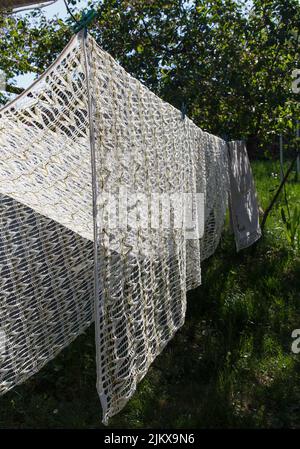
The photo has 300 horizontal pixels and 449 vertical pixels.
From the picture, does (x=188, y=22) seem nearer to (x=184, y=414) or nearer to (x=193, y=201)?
(x=193, y=201)

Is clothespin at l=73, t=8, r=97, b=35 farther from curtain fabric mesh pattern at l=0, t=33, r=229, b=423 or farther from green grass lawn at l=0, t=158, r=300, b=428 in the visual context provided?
green grass lawn at l=0, t=158, r=300, b=428

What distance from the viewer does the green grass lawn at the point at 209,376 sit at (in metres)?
2.44

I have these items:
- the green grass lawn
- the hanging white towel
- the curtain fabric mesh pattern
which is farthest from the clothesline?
the hanging white towel

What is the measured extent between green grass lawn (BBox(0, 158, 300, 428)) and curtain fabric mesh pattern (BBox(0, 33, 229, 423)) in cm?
32

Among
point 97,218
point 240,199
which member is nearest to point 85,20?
point 97,218

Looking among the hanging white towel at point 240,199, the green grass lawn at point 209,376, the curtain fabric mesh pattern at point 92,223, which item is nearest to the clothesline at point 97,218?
the curtain fabric mesh pattern at point 92,223

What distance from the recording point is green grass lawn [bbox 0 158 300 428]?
244 centimetres

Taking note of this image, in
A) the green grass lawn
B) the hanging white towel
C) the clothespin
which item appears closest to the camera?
the clothespin

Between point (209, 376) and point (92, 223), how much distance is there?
109 cm

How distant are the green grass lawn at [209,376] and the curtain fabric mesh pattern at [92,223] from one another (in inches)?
12.7

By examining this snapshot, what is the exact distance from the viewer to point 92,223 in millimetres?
2145

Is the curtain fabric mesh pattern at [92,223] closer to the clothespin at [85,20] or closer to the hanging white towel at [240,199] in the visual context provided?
the clothespin at [85,20]
